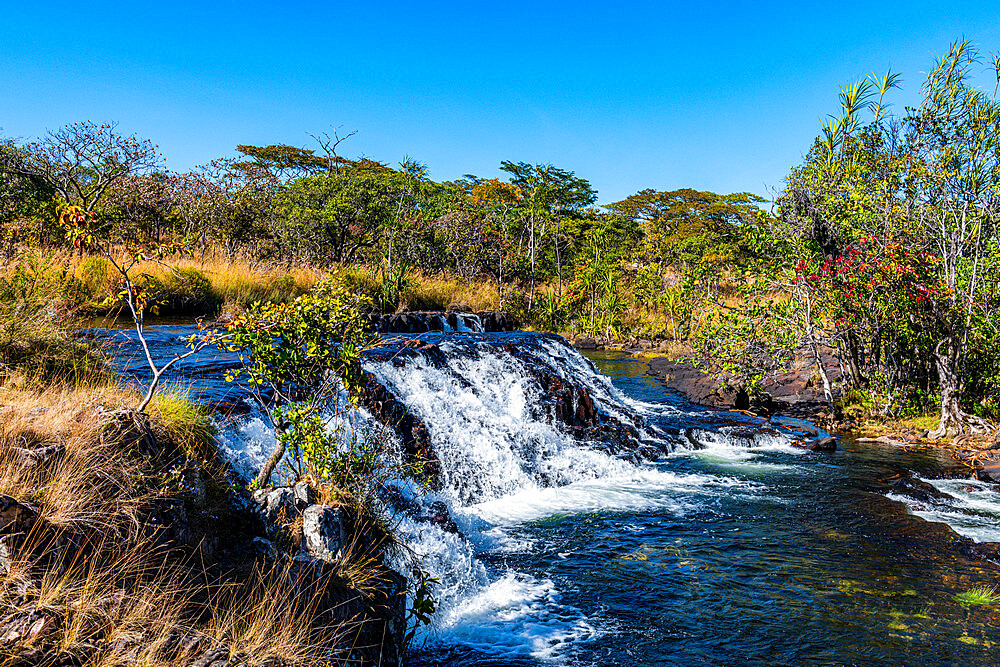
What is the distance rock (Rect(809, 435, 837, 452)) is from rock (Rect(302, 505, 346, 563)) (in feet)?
29.8

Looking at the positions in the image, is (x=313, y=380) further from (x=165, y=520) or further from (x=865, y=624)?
(x=865, y=624)

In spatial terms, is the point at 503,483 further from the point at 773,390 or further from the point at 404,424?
the point at 773,390

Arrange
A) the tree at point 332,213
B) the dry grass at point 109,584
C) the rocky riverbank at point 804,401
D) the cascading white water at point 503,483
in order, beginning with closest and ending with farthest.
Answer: the dry grass at point 109,584, the cascading white water at point 503,483, the rocky riverbank at point 804,401, the tree at point 332,213

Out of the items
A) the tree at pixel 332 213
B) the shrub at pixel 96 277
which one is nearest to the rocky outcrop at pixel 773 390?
the tree at pixel 332 213

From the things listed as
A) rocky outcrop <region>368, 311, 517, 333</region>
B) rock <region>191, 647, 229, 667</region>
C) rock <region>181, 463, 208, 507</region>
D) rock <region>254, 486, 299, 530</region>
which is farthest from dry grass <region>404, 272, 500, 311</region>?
rock <region>191, 647, 229, 667</region>

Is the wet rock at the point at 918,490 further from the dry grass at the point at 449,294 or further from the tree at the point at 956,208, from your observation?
the dry grass at the point at 449,294

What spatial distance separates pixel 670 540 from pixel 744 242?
14363mm

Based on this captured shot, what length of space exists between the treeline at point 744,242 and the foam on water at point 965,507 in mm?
2652

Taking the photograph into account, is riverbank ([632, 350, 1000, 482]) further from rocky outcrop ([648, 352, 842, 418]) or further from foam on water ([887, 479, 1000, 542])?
foam on water ([887, 479, 1000, 542])

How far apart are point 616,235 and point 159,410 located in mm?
31950

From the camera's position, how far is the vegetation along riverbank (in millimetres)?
3451

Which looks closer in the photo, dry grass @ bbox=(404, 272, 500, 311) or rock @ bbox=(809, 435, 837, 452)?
rock @ bbox=(809, 435, 837, 452)

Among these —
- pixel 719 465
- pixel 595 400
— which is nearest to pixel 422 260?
pixel 595 400

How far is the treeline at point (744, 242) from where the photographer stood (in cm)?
996
